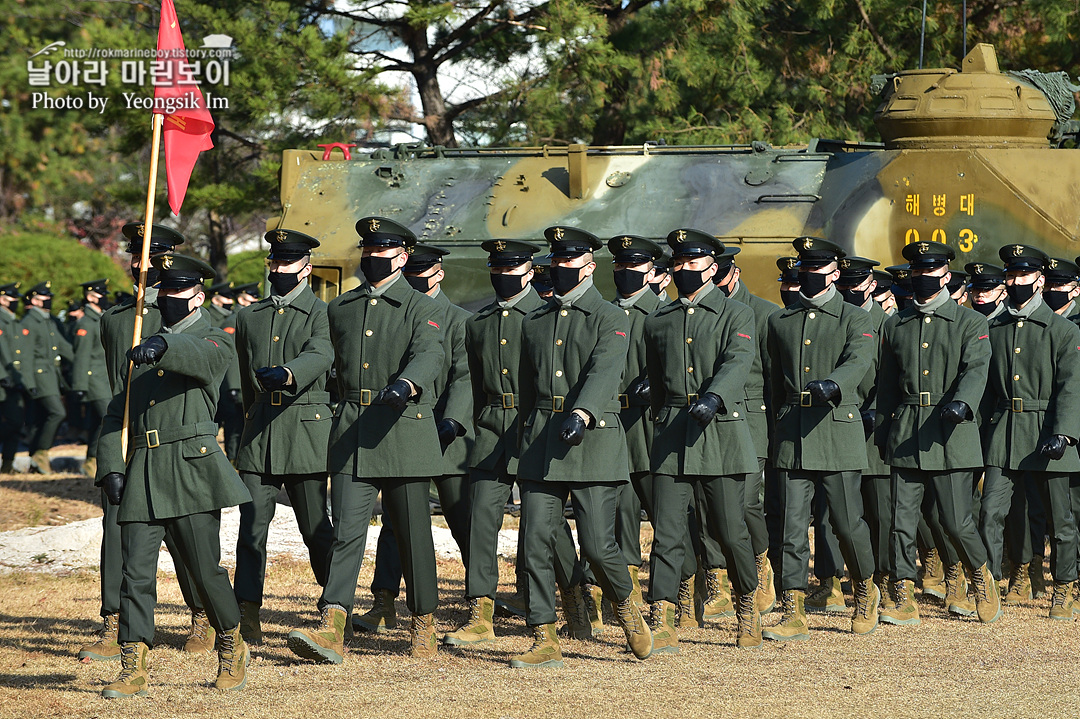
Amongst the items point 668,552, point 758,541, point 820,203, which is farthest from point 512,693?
point 820,203

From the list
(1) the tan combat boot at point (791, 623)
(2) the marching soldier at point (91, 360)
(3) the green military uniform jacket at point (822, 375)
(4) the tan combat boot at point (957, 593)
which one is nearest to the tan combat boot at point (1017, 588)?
(4) the tan combat boot at point (957, 593)

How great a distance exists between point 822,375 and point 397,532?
8.36ft

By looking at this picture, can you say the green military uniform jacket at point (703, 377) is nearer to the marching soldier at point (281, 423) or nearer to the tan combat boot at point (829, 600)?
the tan combat boot at point (829, 600)

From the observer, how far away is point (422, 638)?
7.10 metres

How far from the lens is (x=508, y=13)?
778 inches

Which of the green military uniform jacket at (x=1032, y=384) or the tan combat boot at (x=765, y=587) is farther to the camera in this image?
the green military uniform jacket at (x=1032, y=384)

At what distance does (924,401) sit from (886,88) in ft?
17.4

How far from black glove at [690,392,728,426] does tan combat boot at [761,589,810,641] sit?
1.25 m

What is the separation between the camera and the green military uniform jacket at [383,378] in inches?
275

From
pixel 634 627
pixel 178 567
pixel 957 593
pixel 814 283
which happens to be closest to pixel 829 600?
pixel 957 593

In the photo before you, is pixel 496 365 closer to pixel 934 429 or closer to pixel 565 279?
pixel 565 279

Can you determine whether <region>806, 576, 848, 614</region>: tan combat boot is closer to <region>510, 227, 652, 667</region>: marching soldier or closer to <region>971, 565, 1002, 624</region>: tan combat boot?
<region>971, 565, 1002, 624</region>: tan combat boot

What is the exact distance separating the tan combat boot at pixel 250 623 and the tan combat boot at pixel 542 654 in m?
1.42

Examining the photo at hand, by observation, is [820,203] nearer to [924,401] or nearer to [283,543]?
[924,401]
